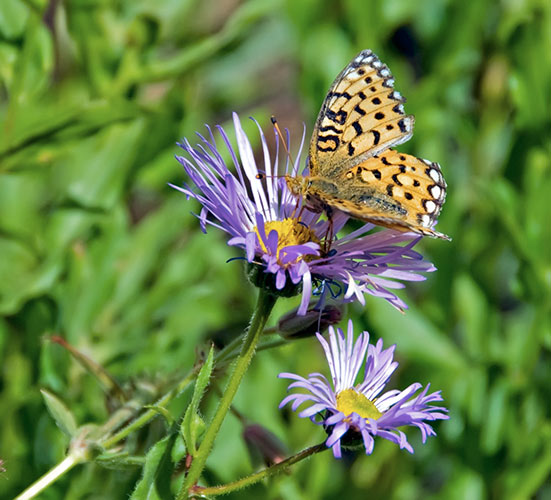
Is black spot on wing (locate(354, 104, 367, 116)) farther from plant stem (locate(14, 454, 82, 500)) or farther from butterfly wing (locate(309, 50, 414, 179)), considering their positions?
plant stem (locate(14, 454, 82, 500))

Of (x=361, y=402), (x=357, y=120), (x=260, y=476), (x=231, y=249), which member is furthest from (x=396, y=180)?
(x=231, y=249)

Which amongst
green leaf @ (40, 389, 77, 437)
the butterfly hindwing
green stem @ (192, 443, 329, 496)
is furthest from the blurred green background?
the butterfly hindwing

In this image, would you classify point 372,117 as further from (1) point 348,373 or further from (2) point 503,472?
(2) point 503,472

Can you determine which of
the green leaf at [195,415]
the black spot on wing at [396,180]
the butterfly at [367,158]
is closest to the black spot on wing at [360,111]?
the butterfly at [367,158]

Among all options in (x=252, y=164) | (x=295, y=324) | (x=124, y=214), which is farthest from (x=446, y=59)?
(x=295, y=324)

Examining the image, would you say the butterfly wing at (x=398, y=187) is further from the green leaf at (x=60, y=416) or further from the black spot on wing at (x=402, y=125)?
the green leaf at (x=60, y=416)

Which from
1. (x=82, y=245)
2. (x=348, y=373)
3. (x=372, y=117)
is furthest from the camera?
(x=82, y=245)
